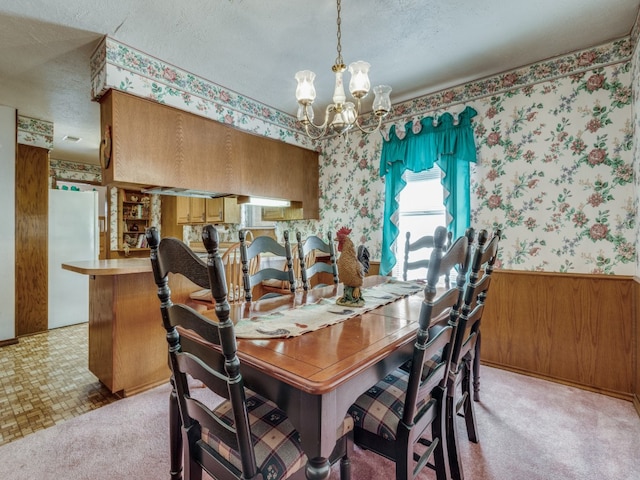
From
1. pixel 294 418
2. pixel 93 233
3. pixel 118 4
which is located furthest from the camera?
pixel 93 233

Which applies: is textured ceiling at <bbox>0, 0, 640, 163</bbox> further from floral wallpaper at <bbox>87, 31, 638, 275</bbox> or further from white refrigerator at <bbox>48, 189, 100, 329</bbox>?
white refrigerator at <bbox>48, 189, 100, 329</bbox>

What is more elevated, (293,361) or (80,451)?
(293,361)

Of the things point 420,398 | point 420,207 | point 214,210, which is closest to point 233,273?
point 420,398

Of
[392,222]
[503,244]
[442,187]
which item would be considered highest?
[442,187]

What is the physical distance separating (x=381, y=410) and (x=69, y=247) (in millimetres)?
4734

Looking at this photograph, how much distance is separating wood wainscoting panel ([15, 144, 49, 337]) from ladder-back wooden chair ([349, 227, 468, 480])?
4335mm

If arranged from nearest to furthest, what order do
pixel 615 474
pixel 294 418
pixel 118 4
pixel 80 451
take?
pixel 294 418
pixel 615 474
pixel 80 451
pixel 118 4

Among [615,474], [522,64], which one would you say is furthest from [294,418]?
[522,64]

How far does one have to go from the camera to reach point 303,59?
102 inches

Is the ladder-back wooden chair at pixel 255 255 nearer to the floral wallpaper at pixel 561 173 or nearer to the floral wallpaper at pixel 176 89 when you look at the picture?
the floral wallpaper at pixel 176 89

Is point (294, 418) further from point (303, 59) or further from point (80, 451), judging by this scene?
point (303, 59)

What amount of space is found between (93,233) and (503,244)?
5083 mm

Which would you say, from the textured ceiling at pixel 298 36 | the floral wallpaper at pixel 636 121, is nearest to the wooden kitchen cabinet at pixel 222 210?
the textured ceiling at pixel 298 36

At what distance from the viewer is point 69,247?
4.27 metres
